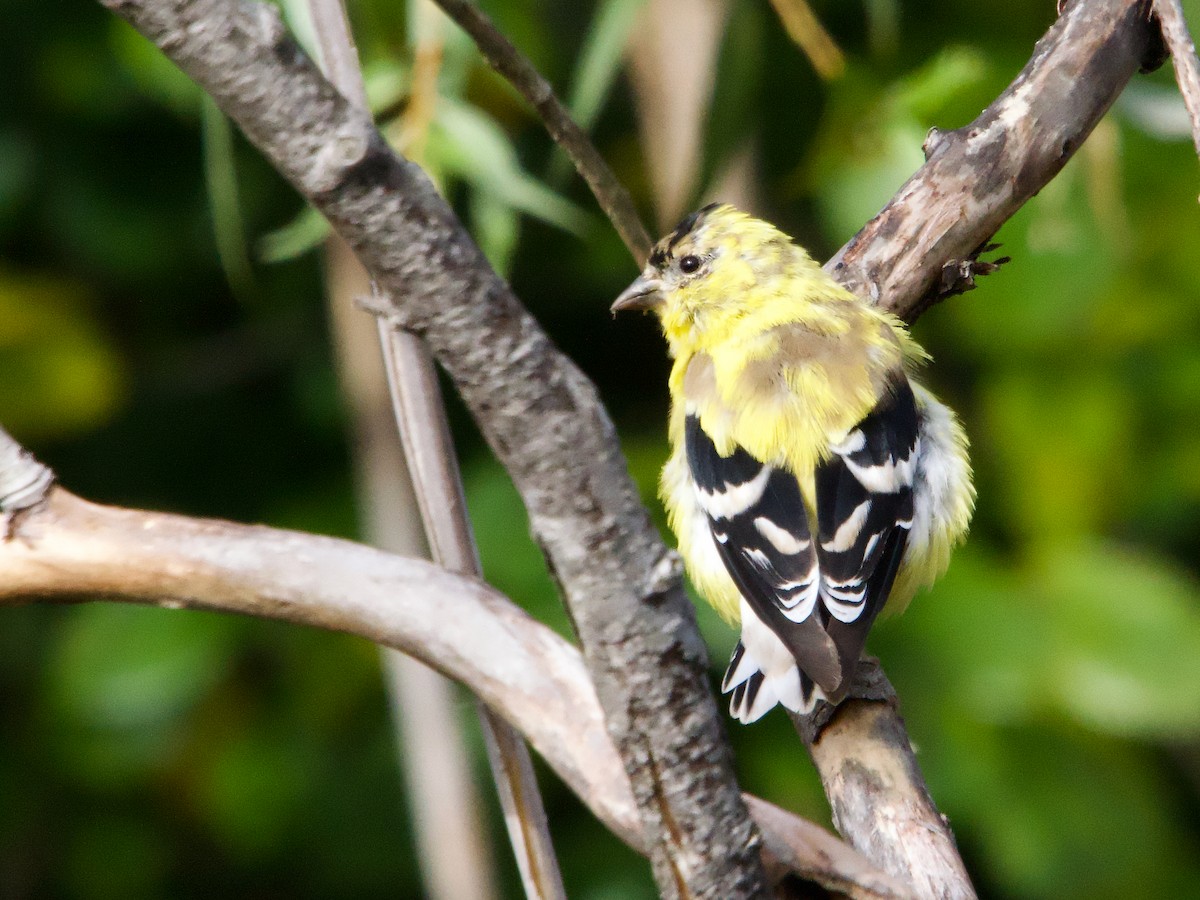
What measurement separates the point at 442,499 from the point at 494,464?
1.98m

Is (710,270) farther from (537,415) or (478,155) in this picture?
(537,415)

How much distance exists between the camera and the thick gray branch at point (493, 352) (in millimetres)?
843

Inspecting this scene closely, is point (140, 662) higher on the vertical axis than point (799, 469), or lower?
higher

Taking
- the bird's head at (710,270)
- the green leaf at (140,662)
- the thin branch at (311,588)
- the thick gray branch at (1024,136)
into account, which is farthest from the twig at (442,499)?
the green leaf at (140,662)

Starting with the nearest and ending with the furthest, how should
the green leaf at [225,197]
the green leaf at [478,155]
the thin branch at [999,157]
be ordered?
the thin branch at [999,157] → the green leaf at [225,197] → the green leaf at [478,155]

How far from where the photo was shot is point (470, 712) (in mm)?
3537

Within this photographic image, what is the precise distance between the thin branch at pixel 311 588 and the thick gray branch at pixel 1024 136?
46.3 inches

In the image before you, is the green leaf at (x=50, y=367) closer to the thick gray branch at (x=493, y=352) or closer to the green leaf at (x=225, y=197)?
the green leaf at (x=225, y=197)

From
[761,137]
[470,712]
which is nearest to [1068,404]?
[761,137]

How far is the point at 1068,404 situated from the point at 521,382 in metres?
2.93

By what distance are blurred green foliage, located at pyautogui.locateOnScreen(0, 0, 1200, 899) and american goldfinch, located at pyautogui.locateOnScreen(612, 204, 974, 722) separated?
39 cm

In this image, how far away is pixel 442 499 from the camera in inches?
57.0

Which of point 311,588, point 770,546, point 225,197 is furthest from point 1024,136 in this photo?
point 225,197

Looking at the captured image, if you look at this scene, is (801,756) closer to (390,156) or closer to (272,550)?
(272,550)
